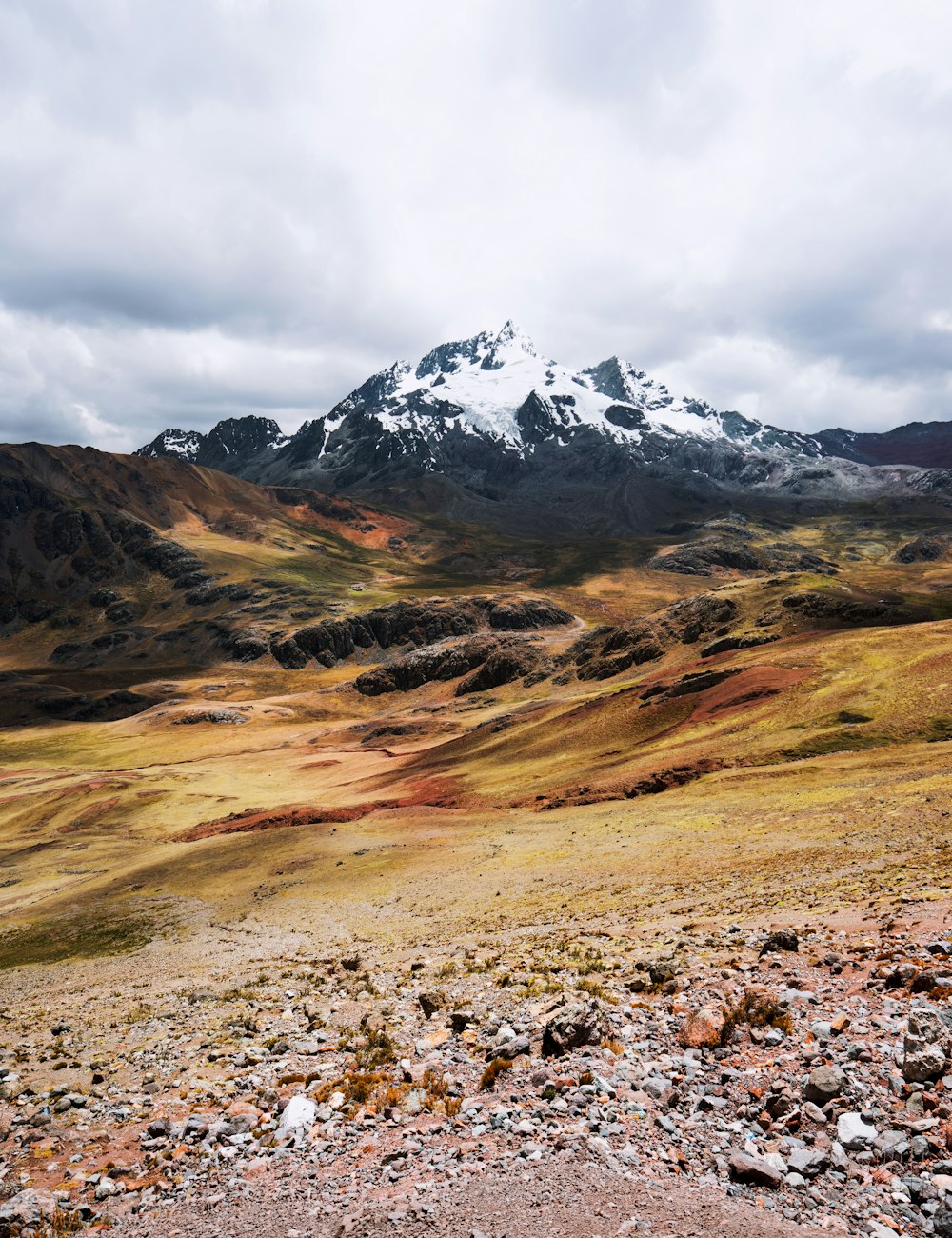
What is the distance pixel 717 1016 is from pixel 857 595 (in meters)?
109

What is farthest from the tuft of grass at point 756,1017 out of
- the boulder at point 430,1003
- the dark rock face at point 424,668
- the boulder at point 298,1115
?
the dark rock face at point 424,668

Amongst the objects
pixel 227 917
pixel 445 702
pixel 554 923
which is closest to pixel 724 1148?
pixel 554 923

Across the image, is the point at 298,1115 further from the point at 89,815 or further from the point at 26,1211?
the point at 89,815

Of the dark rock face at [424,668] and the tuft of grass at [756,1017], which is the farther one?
the dark rock face at [424,668]

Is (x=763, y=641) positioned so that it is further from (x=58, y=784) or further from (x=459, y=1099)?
(x=58, y=784)

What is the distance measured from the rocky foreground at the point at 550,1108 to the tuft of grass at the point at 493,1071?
6 centimetres

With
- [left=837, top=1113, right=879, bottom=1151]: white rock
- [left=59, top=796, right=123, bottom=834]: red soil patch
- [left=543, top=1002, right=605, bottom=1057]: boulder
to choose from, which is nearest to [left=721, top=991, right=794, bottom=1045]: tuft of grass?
[left=543, top=1002, right=605, bottom=1057]: boulder

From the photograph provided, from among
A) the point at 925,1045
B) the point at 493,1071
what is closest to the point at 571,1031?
the point at 493,1071

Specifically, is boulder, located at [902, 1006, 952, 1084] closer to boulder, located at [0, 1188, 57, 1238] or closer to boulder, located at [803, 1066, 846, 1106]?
boulder, located at [803, 1066, 846, 1106]

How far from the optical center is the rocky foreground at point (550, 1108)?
840 centimetres

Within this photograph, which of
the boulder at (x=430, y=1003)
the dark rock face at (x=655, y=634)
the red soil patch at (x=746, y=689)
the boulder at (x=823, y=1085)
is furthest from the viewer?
the dark rock face at (x=655, y=634)

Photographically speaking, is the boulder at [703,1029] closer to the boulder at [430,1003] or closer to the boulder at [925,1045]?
the boulder at [925,1045]

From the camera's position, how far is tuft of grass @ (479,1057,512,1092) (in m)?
12.0

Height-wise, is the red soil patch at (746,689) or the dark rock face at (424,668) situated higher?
the red soil patch at (746,689)
